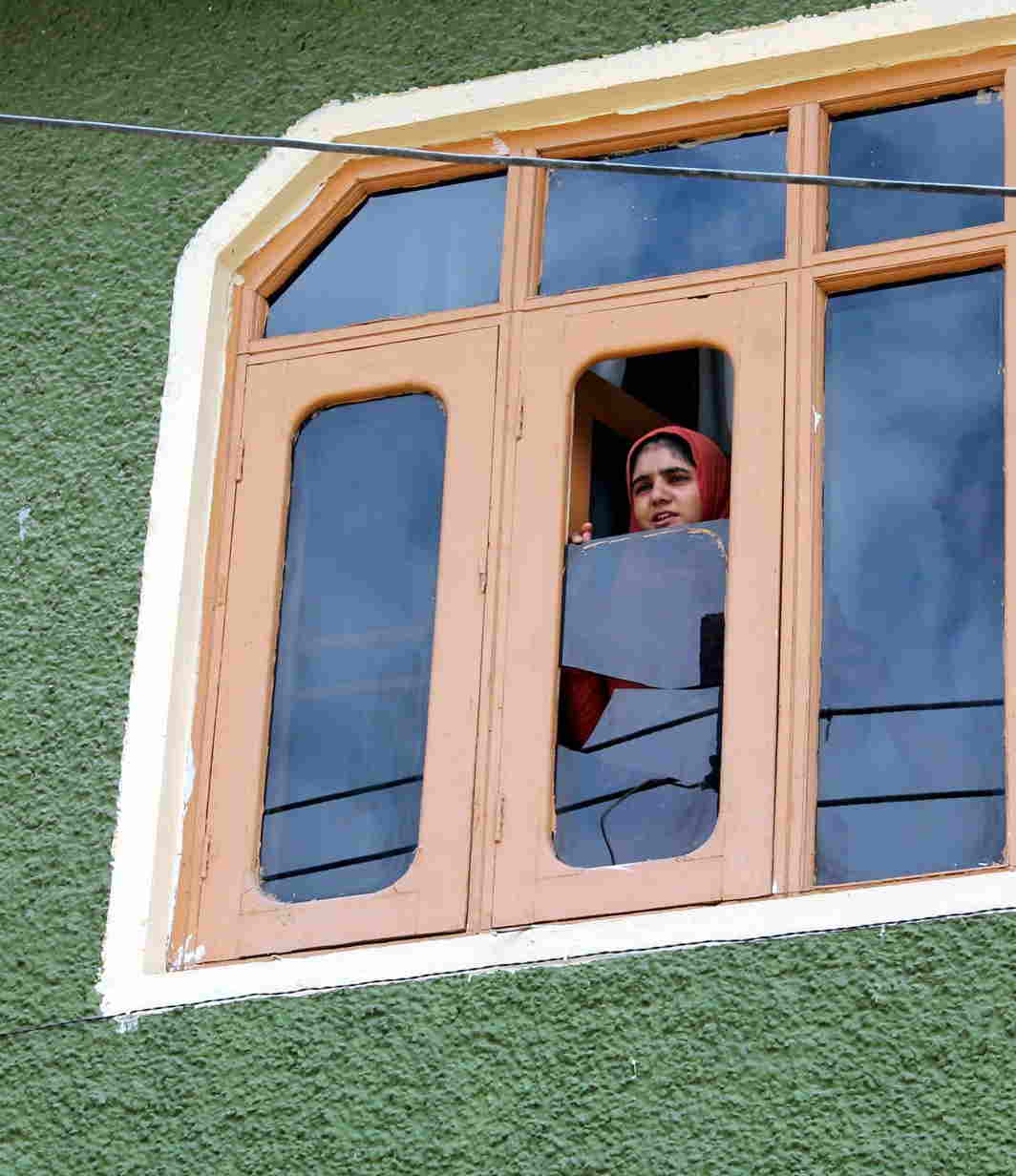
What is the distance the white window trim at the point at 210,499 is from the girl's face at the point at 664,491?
3.01 ft

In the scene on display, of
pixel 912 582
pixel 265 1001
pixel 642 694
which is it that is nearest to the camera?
pixel 265 1001

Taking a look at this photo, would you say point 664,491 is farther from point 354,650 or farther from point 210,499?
point 210,499

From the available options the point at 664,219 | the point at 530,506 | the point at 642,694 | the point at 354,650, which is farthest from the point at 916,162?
the point at 354,650

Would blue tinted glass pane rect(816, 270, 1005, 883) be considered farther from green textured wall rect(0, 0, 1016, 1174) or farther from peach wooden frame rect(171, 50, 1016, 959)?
green textured wall rect(0, 0, 1016, 1174)

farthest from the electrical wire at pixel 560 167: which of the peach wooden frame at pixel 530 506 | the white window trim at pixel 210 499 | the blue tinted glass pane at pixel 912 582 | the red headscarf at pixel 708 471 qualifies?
the red headscarf at pixel 708 471

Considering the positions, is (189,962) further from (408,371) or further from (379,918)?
(408,371)

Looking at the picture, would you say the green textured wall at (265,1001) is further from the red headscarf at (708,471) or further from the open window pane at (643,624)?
the red headscarf at (708,471)

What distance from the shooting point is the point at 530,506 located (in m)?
7.43

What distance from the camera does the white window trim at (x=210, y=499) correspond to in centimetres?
680

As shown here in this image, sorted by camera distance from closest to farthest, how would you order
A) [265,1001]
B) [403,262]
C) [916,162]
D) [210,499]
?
[265,1001]
[916,162]
[210,499]
[403,262]

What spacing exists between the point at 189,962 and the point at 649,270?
1977 mm

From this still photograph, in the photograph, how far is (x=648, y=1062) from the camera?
21.9ft

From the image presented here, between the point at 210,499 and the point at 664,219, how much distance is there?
130 centimetres

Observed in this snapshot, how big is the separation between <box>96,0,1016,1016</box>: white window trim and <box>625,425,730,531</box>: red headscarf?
2.81ft
